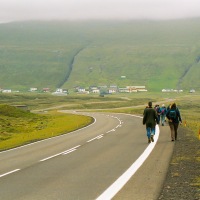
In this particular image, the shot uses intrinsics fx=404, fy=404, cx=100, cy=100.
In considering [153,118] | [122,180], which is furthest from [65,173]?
[153,118]

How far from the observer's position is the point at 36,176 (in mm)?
12562

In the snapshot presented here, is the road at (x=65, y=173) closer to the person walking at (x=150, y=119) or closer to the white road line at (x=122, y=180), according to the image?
the white road line at (x=122, y=180)

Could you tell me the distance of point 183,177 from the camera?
11.9 metres

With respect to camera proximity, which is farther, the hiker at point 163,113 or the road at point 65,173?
the hiker at point 163,113

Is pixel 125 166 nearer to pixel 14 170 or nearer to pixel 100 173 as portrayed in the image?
pixel 100 173

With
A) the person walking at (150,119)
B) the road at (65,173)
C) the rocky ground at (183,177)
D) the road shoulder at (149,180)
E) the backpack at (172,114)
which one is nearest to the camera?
the rocky ground at (183,177)

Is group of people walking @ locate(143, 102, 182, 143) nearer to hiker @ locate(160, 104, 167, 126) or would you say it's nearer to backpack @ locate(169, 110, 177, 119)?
backpack @ locate(169, 110, 177, 119)

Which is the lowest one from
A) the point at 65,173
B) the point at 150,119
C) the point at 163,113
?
the point at 65,173

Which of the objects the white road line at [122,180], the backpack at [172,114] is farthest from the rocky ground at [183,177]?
the backpack at [172,114]

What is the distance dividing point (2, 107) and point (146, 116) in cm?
4873

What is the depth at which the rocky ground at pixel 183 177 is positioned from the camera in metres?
9.53

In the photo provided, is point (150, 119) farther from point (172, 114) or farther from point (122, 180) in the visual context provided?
point (122, 180)

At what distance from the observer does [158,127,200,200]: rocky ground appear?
953 cm

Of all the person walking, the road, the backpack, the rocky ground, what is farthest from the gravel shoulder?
the backpack
